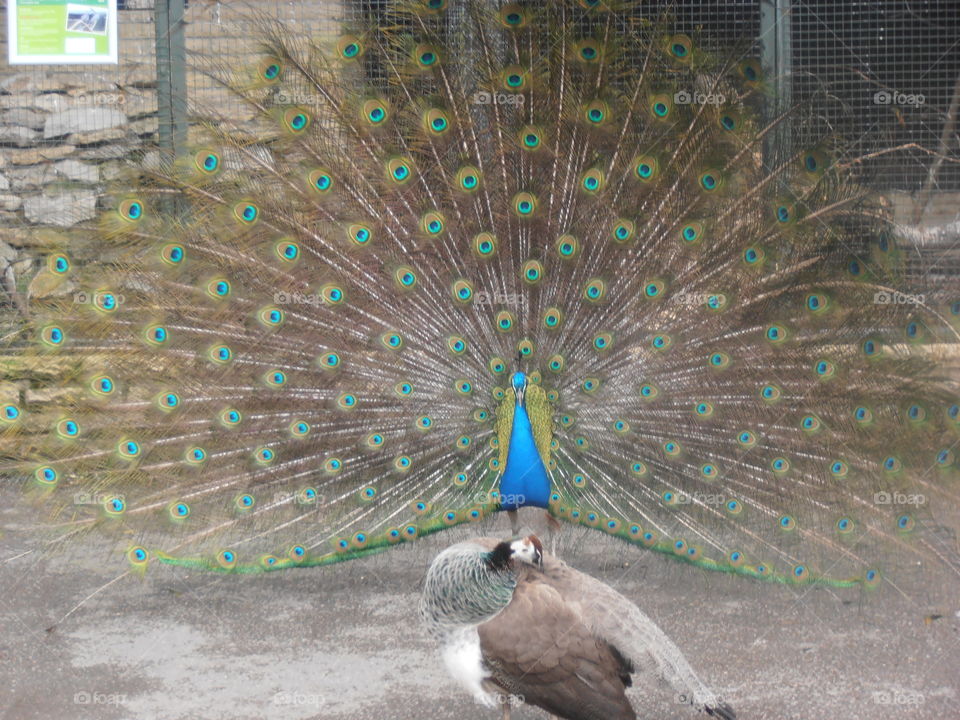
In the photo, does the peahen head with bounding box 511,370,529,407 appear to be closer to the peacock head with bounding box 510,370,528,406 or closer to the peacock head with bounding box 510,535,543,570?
the peacock head with bounding box 510,370,528,406

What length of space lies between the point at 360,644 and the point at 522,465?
3.12 feet

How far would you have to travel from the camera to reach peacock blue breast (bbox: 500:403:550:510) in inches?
148

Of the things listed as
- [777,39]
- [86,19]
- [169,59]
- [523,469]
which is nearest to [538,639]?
[523,469]

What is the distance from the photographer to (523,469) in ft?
12.4

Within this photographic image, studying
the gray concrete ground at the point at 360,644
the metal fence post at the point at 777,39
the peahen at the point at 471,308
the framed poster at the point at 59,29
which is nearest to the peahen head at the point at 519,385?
the peahen at the point at 471,308

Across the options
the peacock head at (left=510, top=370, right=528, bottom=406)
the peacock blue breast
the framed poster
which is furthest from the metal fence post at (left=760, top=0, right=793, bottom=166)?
the framed poster

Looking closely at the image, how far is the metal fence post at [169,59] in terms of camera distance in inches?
224

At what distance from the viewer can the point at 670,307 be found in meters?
3.99

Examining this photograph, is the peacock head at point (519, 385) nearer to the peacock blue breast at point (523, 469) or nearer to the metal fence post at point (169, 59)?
the peacock blue breast at point (523, 469)

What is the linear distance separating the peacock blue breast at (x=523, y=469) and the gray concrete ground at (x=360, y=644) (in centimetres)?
69

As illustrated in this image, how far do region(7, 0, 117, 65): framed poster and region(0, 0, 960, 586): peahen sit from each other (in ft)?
7.96

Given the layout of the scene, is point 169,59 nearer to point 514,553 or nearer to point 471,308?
point 471,308

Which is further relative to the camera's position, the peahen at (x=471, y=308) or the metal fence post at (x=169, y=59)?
the metal fence post at (x=169, y=59)

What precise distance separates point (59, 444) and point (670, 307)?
236 cm
